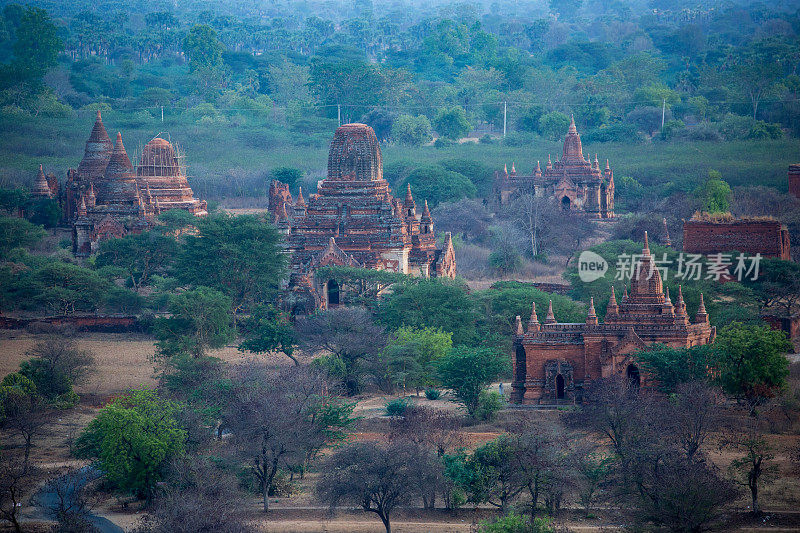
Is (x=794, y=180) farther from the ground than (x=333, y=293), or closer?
farther from the ground

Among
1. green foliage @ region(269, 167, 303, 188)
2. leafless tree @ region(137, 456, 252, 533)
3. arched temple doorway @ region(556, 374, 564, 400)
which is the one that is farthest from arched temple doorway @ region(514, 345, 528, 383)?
green foliage @ region(269, 167, 303, 188)

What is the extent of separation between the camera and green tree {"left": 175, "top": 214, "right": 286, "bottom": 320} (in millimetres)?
53562

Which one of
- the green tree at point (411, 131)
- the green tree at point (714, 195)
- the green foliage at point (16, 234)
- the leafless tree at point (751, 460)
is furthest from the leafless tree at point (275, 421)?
the green tree at point (411, 131)

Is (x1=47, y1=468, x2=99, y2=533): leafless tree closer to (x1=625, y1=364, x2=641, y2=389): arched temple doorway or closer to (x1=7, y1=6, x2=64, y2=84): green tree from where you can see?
(x1=625, y1=364, x2=641, y2=389): arched temple doorway

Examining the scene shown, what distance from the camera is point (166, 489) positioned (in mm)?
32062

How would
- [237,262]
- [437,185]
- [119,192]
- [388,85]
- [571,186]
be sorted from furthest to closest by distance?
[388,85] < [437,185] < [571,186] < [119,192] < [237,262]

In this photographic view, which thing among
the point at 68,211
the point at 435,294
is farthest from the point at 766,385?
the point at 68,211

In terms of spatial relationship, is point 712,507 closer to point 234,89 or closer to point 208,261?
point 208,261

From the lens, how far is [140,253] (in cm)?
6147

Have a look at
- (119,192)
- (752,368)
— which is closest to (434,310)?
(752,368)

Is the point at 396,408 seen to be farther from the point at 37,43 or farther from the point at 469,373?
the point at 37,43

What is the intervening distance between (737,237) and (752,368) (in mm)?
21963

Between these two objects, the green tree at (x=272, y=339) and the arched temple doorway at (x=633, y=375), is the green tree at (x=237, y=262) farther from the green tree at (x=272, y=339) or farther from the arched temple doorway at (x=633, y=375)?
the arched temple doorway at (x=633, y=375)

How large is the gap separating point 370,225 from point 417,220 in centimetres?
310
